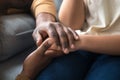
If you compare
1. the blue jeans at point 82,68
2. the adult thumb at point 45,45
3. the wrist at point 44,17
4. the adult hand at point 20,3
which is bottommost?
the blue jeans at point 82,68

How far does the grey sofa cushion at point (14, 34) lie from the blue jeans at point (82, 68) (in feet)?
0.77

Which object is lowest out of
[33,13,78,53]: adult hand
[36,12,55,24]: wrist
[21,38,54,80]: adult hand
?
[21,38,54,80]: adult hand

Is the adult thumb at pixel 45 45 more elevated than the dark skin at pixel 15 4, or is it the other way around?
the dark skin at pixel 15 4

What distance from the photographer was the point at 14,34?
3.85 feet

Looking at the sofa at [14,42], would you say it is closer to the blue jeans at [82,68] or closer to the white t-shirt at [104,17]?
the blue jeans at [82,68]

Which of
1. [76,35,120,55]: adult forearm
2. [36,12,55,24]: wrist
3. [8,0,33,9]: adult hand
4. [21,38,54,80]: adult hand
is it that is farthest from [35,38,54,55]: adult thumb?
[8,0,33,9]: adult hand

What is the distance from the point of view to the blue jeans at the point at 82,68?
0.96 metres

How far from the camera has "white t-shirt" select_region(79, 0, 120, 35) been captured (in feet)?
3.64

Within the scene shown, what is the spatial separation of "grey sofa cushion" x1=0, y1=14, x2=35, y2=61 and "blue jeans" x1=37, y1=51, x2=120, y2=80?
234mm

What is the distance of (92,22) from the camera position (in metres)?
1.18

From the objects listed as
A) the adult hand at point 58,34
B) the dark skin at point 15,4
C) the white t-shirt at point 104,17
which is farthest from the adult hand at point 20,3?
the white t-shirt at point 104,17

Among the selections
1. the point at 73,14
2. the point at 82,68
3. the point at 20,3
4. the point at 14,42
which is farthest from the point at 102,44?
the point at 20,3

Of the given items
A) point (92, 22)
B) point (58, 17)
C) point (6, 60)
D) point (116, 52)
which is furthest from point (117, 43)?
point (6, 60)

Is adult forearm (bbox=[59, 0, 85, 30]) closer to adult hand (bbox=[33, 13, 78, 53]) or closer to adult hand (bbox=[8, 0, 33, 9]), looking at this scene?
adult hand (bbox=[33, 13, 78, 53])
